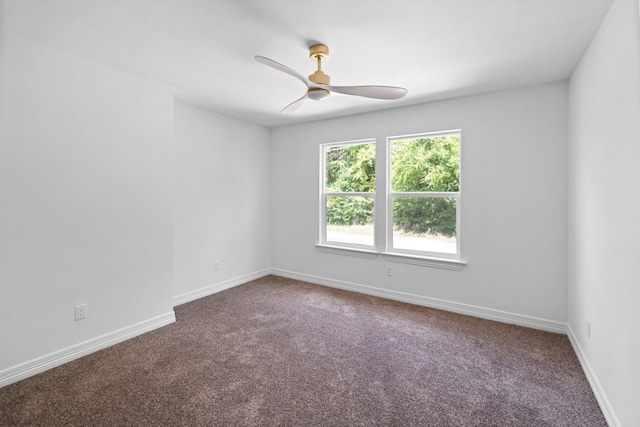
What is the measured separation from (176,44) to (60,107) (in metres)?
1.07

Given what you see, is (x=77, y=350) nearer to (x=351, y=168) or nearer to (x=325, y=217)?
(x=325, y=217)

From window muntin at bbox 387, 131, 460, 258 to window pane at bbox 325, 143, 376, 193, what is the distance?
11.2 inches

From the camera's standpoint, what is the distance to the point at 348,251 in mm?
4188

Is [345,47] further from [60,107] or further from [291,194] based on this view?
[291,194]

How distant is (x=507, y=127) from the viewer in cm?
309

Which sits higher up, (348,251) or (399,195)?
(399,195)

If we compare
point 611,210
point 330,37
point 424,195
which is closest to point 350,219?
point 424,195

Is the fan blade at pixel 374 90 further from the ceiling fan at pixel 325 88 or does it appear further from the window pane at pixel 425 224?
the window pane at pixel 425 224

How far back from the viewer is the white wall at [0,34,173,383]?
6.99 feet

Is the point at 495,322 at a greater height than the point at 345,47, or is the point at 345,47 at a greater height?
the point at 345,47

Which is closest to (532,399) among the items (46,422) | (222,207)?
(46,422)

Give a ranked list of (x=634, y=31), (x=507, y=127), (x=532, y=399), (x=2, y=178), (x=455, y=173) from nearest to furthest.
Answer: (x=634, y=31), (x=532, y=399), (x=2, y=178), (x=507, y=127), (x=455, y=173)

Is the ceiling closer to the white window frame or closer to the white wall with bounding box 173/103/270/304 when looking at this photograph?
the white wall with bounding box 173/103/270/304

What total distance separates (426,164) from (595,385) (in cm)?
246
